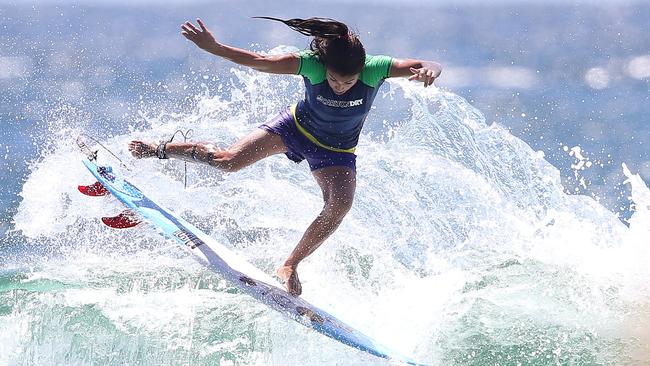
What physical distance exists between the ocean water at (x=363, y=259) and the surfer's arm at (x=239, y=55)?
5.63 feet

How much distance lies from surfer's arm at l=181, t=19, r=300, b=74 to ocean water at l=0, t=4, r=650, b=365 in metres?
1.72

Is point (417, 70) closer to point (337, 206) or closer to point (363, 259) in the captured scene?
point (337, 206)

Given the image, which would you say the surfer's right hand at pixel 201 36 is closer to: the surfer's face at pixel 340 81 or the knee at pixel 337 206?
the surfer's face at pixel 340 81

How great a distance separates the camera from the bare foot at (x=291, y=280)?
670 cm

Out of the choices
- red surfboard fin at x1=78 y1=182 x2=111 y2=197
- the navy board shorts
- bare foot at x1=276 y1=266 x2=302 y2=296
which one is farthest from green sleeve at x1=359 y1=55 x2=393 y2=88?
red surfboard fin at x1=78 y1=182 x2=111 y2=197

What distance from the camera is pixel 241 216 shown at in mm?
8609

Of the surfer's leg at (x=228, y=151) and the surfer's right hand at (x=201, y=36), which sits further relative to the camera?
the surfer's leg at (x=228, y=151)

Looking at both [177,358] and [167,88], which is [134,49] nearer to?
[167,88]

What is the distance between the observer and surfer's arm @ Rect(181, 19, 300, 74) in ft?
19.1

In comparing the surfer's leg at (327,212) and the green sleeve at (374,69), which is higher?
the green sleeve at (374,69)

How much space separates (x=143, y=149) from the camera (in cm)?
675

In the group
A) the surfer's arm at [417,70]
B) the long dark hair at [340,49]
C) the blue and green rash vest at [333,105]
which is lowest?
the blue and green rash vest at [333,105]

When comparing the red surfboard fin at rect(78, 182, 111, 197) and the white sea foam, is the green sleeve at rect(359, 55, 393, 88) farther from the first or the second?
the red surfboard fin at rect(78, 182, 111, 197)

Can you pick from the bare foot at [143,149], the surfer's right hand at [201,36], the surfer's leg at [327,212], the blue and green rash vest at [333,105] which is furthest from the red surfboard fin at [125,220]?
the surfer's right hand at [201,36]
